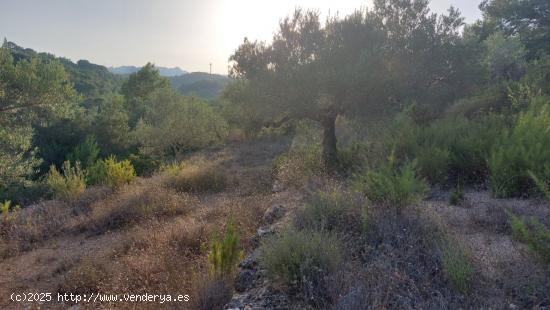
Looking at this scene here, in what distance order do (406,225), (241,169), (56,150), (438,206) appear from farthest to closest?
(56,150) < (241,169) < (438,206) < (406,225)

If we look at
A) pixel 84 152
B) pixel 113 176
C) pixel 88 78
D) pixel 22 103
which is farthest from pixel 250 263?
pixel 88 78

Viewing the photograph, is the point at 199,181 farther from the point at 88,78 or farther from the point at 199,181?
the point at 88,78

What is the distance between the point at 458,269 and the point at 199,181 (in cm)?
815

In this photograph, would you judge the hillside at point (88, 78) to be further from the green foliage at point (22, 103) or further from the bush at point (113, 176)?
the green foliage at point (22, 103)

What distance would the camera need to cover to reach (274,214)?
234 inches

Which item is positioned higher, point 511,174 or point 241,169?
point 511,174

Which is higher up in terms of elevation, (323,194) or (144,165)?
(323,194)

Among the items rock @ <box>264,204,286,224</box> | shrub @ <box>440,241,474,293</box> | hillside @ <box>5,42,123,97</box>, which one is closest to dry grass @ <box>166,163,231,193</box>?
rock @ <box>264,204,286,224</box>

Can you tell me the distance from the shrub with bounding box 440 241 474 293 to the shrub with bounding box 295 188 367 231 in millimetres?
1131

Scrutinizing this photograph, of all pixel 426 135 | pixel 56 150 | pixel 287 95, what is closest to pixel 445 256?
pixel 426 135

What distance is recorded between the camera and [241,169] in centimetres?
1294

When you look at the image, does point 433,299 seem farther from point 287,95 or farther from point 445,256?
point 287,95

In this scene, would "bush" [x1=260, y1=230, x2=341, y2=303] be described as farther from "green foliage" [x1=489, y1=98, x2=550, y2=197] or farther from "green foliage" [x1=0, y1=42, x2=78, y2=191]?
"green foliage" [x1=0, y1=42, x2=78, y2=191]

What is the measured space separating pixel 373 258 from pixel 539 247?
4.54ft
